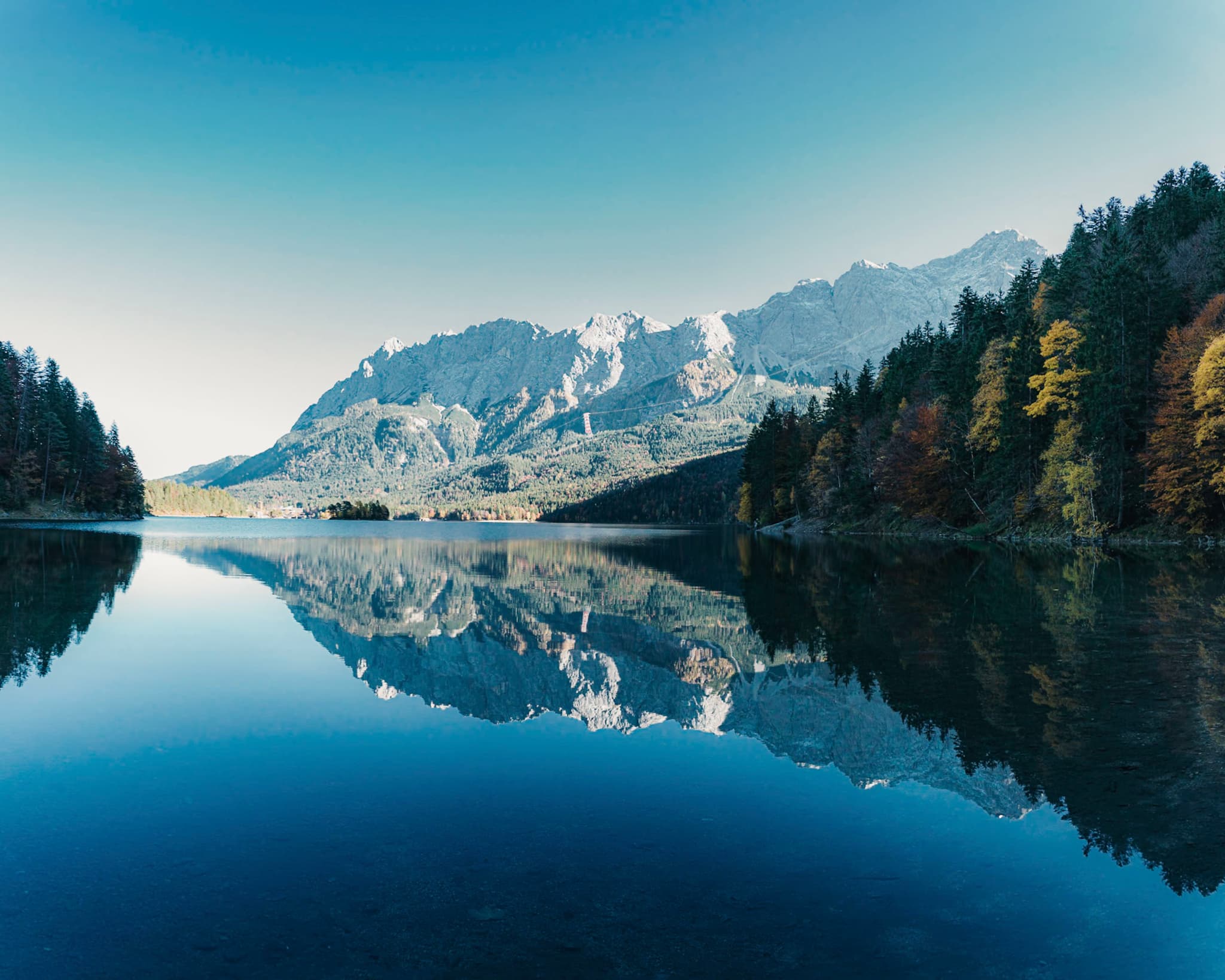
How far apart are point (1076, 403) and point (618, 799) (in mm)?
58473

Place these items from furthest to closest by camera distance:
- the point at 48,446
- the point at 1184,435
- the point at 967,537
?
the point at 48,446, the point at 967,537, the point at 1184,435

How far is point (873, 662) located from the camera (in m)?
15.6

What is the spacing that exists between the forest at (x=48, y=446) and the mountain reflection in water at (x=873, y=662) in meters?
80.7

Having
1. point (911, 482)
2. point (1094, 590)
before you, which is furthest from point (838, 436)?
point (1094, 590)

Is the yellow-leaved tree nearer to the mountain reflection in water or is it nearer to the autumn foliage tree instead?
the autumn foliage tree

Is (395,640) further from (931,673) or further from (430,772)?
(931,673)

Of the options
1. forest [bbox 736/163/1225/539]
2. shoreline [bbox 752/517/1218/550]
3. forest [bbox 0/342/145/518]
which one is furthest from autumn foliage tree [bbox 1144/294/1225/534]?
forest [bbox 0/342/145/518]

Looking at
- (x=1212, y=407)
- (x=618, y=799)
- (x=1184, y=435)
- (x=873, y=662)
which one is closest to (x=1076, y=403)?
(x=1184, y=435)

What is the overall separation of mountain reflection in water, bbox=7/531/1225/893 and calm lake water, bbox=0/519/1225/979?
88 mm

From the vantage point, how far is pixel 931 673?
1430cm

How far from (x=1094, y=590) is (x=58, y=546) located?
6599 cm

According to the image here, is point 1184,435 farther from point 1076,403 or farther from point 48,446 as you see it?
point 48,446

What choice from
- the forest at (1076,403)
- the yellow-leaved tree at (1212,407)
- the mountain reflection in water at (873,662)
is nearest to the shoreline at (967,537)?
the forest at (1076,403)

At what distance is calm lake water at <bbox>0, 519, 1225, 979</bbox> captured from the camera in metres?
5.75
